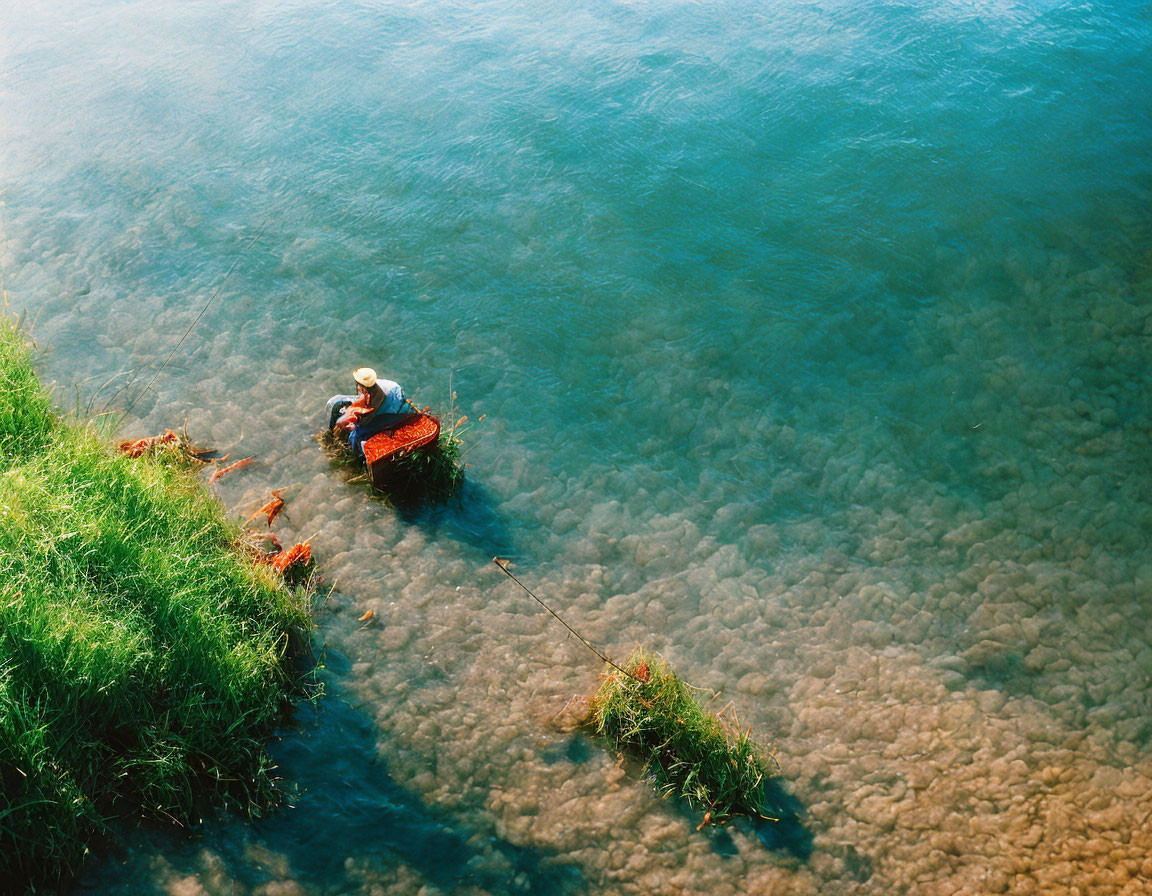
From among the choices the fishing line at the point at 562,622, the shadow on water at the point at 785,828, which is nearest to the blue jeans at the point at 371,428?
the fishing line at the point at 562,622

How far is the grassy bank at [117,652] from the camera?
135 inches

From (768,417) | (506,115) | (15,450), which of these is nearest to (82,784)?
(15,450)

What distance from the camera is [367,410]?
17.4ft

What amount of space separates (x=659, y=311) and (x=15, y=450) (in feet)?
14.9

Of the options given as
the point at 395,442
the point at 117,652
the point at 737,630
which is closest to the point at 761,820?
the point at 737,630

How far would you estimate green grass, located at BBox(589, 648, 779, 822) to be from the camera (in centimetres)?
410

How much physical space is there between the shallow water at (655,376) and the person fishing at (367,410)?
1.16 feet

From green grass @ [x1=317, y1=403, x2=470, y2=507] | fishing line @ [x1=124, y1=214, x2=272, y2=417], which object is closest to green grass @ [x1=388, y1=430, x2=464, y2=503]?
green grass @ [x1=317, y1=403, x2=470, y2=507]

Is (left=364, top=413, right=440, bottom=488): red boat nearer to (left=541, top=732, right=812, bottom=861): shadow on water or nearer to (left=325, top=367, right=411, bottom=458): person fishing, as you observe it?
(left=325, top=367, right=411, bottom=458): person fishing

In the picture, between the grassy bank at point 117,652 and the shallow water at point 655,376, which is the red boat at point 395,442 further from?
the grassy bank at point 117,652

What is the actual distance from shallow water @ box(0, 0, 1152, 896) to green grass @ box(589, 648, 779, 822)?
0.44 feet

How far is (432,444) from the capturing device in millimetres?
5371

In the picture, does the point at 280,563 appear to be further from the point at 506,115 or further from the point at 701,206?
the point at 506,115

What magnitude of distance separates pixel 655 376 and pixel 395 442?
6.97ft
